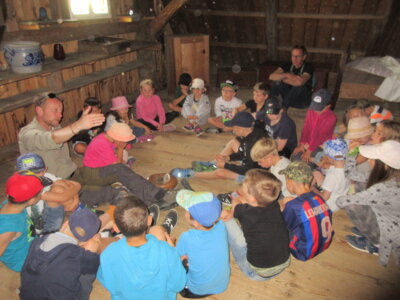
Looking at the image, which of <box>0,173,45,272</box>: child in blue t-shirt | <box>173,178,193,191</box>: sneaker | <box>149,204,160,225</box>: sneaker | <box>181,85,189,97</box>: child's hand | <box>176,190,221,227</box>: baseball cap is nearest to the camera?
<box>176,190,221,227</box>: baseball cap

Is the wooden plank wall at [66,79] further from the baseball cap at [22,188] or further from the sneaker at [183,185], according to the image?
the baseball cap at [22,188]

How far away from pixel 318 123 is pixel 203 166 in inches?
70.8

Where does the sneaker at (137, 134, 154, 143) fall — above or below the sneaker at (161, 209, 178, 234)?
above

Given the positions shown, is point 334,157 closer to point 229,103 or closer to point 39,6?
point 229,103

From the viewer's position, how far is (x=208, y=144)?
18.1 ft

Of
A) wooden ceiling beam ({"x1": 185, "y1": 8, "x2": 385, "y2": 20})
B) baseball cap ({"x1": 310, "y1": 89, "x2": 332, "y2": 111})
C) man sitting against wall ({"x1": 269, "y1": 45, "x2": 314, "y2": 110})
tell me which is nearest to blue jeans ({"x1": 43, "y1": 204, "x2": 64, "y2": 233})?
baseball cap ({"x1": 310, "y1": 89, "x2": 332, "y2": 111})

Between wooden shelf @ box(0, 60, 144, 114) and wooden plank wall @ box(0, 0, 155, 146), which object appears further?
wooden plank wall @ box(0, 0, 155, 146)

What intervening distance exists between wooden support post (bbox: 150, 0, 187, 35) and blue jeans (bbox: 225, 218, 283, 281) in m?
5.70

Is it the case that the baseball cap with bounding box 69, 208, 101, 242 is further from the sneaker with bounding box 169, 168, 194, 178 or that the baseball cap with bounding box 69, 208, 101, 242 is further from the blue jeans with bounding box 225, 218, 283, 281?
the sneaker with bounding box 169, 168, 194, 178

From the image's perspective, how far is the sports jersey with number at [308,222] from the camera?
268 cm

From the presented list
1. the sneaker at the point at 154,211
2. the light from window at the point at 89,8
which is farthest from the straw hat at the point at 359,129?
the light from window at the point at 89,8

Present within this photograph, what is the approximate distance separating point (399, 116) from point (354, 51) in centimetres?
257

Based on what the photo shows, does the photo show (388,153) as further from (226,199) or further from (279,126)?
(226,199)

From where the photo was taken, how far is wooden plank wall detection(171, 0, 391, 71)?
732cm
